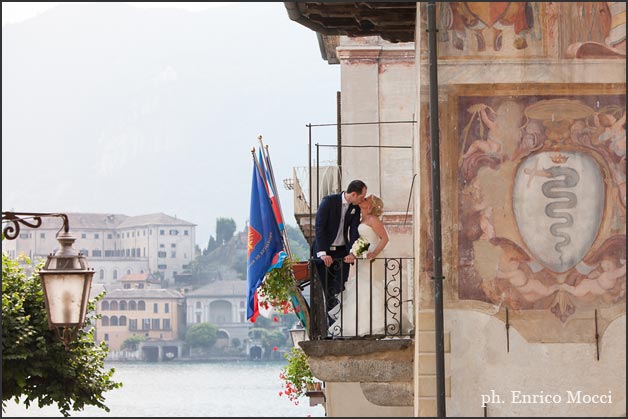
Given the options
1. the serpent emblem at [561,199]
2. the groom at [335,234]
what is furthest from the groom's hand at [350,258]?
the serpent emblem at [561,199]

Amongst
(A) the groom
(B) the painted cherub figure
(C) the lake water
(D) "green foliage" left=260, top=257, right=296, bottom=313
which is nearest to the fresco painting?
(B) the painted cherub figure

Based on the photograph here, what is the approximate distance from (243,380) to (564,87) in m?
187

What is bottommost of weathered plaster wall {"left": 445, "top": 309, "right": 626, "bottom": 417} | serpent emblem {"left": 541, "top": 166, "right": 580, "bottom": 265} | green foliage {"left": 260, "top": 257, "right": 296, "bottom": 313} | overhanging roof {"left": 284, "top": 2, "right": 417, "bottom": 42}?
weathered plaster wall {"left": 445, "top": 309, "right": 626, "bottom": 417}

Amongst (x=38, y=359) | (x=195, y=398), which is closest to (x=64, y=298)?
(x=38, y=359)

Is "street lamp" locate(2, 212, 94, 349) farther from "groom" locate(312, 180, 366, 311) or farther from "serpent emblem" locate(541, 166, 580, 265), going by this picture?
"serpent emblem" locate(541, 166, 580, 265)

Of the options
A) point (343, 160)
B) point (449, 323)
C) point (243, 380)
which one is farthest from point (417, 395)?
point (243, 380)

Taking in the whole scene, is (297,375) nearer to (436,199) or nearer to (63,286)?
(63,286)

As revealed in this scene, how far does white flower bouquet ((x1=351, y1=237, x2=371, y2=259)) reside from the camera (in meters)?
10.5

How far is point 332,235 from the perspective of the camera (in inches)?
432

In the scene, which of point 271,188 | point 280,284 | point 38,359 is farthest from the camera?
point 38,359

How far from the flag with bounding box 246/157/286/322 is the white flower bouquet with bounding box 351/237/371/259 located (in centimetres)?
214

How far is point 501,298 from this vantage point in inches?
355

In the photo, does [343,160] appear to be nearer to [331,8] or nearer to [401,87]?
[401,87]

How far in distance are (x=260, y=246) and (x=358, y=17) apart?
3194 mm
